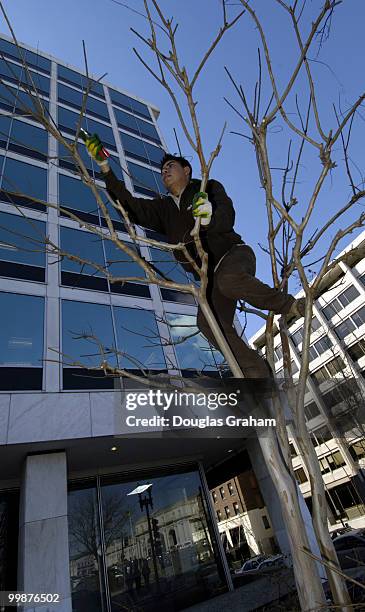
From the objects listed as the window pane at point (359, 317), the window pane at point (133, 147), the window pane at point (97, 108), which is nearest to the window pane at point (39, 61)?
the window pane at point (97, 108)

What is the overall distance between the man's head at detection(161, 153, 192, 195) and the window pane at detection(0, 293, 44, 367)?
292 inches

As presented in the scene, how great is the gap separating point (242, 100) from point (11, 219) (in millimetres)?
11308

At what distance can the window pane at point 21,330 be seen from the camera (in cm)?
898

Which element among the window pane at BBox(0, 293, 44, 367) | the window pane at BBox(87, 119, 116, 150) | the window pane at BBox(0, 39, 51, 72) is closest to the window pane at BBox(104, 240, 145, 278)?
the window pane at BBox(0, 293, 44, 367)

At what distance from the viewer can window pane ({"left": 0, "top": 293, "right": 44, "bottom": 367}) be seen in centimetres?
898

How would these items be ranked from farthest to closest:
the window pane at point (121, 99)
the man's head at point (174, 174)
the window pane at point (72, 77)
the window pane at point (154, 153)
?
the window pane at point (121, 99)
the window pane at point (72, 77)
the window pane at point (154, 153)
the man's head at point (174, 174)

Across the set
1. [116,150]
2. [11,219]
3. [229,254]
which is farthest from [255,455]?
[116,150]

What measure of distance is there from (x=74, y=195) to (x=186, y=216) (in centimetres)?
1281

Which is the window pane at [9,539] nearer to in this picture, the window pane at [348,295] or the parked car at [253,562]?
the parked car at [253,562]

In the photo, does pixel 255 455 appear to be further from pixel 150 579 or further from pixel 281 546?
pixel 150 579

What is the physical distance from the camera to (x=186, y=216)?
2639mm

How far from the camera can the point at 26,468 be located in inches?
292

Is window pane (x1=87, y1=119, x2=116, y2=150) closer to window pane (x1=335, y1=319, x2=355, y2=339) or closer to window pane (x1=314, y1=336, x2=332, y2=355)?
window pane (x1=335, y1=319, x2=355, y2=339)

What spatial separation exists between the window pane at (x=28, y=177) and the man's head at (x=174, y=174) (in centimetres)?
1131
